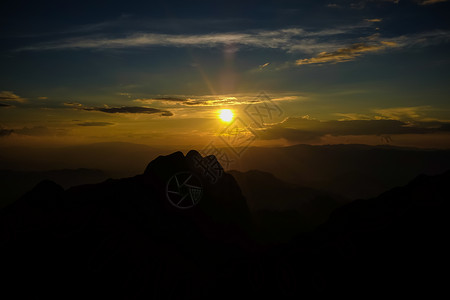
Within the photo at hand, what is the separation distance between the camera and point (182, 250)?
191ft

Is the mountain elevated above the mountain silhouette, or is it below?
above

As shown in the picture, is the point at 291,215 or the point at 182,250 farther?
the point at 291,215

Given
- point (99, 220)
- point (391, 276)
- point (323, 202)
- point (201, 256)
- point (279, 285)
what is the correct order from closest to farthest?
point (391, 276) < point (279, 285) < point (99, 220) < point (201, 256) < point (323, 202)

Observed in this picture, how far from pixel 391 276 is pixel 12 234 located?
59.7 m

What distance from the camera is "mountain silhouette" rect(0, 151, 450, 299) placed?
44375 millimetres

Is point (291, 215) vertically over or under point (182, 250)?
over

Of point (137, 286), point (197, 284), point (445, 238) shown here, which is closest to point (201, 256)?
point (197, 284)

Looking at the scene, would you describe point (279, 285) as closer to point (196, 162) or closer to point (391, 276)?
point (391, 276)

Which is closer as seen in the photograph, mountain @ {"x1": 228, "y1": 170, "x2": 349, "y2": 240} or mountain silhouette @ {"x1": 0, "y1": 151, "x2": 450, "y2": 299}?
mountain silhouette @ {"x1": 0, "y1": 151, "x2": 450, "y2": 299}

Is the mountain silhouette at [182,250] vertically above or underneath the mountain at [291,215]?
underneath

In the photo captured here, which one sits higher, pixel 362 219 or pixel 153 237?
pixel 153 237

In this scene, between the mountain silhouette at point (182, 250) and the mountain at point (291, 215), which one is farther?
the mountain at point (291, 215)

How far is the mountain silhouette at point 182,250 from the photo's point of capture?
146ft

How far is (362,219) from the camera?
51.9 metres
